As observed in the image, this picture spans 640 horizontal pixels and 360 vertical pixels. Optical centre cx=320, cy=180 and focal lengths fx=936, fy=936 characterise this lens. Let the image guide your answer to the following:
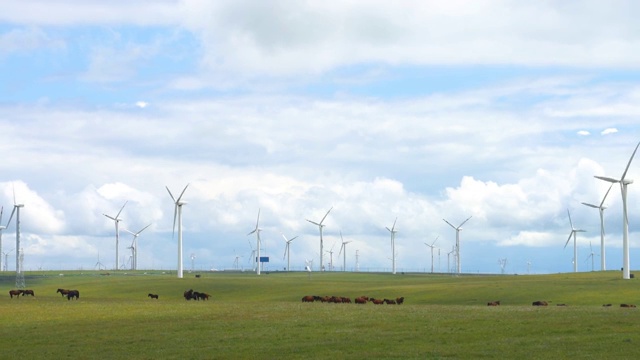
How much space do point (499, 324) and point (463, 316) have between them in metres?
6.13

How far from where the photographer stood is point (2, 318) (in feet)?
207

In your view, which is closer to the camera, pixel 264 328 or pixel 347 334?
pixel 347 334

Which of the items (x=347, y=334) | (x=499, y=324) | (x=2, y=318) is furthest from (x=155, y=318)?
(x=499, y=324)

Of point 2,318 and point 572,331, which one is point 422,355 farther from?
point 2,318

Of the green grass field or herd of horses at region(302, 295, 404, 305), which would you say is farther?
herd of horses at region(302, 295, 404, 305)

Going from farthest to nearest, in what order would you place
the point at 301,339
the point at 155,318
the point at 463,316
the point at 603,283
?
the point at 603,283 → the point at 155,318 → the point at 463,316 → the point at 301,339

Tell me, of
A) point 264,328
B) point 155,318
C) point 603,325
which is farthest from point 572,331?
point 155,318

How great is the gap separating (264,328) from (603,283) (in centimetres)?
6675

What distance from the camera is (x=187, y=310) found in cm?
6769

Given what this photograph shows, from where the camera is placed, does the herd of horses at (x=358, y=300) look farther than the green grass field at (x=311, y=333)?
Yes

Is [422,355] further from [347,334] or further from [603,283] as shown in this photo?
[603,283]

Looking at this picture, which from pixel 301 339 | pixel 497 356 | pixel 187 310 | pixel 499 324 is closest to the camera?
pixel 497 356

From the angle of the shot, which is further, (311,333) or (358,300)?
(358,300)

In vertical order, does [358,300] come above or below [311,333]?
above
